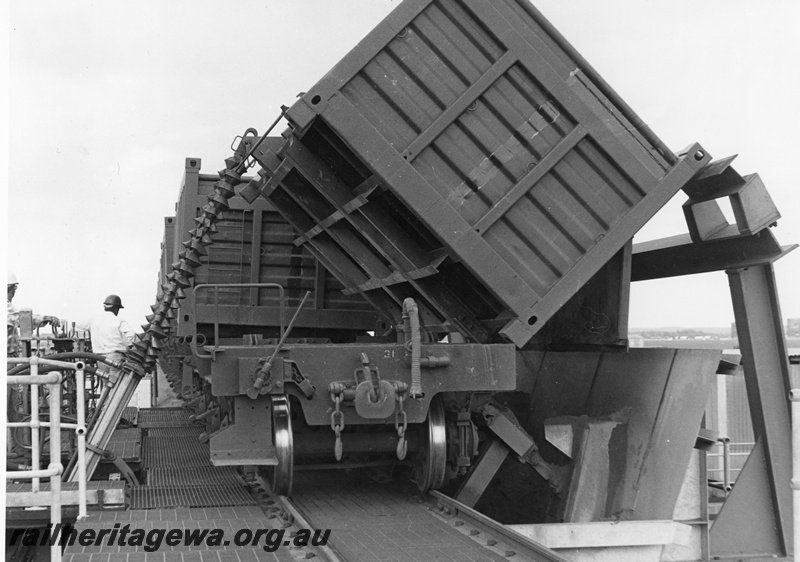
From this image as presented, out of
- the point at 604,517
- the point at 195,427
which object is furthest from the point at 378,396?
the point at 195,427

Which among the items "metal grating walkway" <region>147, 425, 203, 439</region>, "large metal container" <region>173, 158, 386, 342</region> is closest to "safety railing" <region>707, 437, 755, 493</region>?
"large metal container" <region>173, 158, 386, 342</region>

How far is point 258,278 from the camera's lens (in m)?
9.41

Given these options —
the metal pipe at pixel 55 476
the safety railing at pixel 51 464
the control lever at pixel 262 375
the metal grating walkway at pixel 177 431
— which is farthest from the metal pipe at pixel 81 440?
the metal grating walkway at pixel 177 431

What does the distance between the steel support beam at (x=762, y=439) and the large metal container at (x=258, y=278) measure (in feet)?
12.1

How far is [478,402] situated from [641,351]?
7.11 ft

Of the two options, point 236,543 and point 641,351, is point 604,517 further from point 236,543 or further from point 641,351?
point 236,543

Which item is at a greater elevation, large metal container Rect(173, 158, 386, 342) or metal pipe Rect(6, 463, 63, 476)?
large metal container Rect(173, 158, 386, 342)

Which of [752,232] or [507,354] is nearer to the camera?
[507,354]

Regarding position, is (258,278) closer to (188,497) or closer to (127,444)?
(127,444)

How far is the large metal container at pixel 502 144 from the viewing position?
656 centimetres

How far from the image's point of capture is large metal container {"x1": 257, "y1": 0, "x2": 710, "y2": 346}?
6.56 metres

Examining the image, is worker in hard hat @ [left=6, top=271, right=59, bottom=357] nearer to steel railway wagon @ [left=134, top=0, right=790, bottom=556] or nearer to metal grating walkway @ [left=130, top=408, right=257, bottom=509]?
steel railway wagon @ [left=134, top=0, right=790, bottom=556]

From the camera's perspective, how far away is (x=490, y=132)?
671 centimetres

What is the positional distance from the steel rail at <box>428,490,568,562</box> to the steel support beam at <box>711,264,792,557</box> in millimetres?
2682
